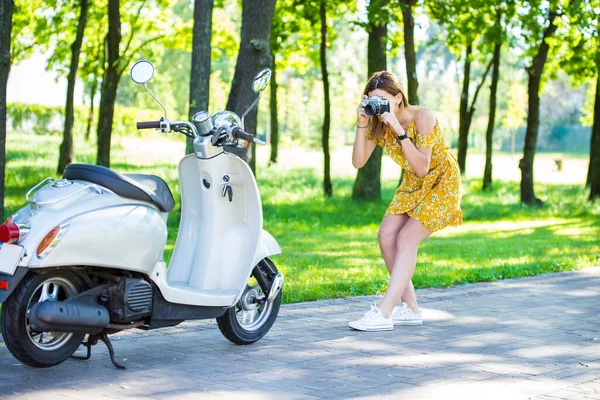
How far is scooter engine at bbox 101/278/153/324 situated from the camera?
5164mm

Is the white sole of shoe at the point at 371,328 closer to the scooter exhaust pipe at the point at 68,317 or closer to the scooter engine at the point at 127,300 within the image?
the scooter engine at the point at 127,300

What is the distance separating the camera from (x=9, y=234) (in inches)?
187

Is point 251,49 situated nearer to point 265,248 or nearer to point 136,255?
point 265,248

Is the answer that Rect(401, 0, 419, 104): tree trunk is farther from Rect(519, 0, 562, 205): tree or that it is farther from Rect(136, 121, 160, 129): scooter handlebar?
Rect(136, 121, 160, 129): scooter handlebar

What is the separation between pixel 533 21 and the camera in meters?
20.6

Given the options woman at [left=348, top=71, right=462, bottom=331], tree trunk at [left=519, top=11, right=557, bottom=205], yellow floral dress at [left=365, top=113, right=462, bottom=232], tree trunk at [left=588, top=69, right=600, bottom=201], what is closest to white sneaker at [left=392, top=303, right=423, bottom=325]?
woman at [left=348, top=71, right=462, bottom=331]

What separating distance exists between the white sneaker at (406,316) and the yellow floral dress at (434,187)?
2.06ft

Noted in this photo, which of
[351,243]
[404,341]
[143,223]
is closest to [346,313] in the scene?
[404,341]

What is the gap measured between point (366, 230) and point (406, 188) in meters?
9.34

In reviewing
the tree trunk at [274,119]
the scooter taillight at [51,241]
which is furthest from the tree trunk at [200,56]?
the tree trunk at [274,119]

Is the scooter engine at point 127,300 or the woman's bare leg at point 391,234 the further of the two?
the woman's bare leg at point 391,234

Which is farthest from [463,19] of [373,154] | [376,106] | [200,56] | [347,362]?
[347,362]

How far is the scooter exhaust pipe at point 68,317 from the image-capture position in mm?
4766

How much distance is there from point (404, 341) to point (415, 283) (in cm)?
274
